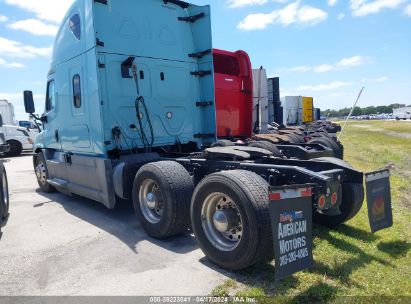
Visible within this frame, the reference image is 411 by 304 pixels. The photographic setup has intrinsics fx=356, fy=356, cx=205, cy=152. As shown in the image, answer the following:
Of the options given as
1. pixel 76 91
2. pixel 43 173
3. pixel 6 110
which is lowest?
pixel 43 173

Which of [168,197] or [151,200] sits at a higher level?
[168,197]

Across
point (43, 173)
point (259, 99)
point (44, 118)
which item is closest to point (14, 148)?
point (43, 173)

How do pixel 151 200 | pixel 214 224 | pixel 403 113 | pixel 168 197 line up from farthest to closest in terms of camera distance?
pixel 403 113, pixel 151 200, pixel 168 197, pixel 214 224

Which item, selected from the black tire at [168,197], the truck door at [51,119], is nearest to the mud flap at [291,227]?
the black tire at [168,197]

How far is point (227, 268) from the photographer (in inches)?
146

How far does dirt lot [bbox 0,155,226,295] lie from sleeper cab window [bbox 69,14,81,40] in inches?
123

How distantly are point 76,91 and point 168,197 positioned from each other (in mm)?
3069

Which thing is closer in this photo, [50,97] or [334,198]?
[334,198]

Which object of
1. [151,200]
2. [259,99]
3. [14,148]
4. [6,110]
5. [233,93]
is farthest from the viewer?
[6,110]

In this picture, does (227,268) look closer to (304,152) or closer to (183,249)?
(183,249)

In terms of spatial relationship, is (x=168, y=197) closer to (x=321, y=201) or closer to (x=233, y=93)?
(x=321, y=201)

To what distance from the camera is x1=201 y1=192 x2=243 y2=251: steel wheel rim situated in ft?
12.5

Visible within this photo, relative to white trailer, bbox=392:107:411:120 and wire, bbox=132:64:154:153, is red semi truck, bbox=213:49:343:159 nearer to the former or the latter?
wire, bbox=132:64:154:153

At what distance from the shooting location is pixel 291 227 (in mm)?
3225
